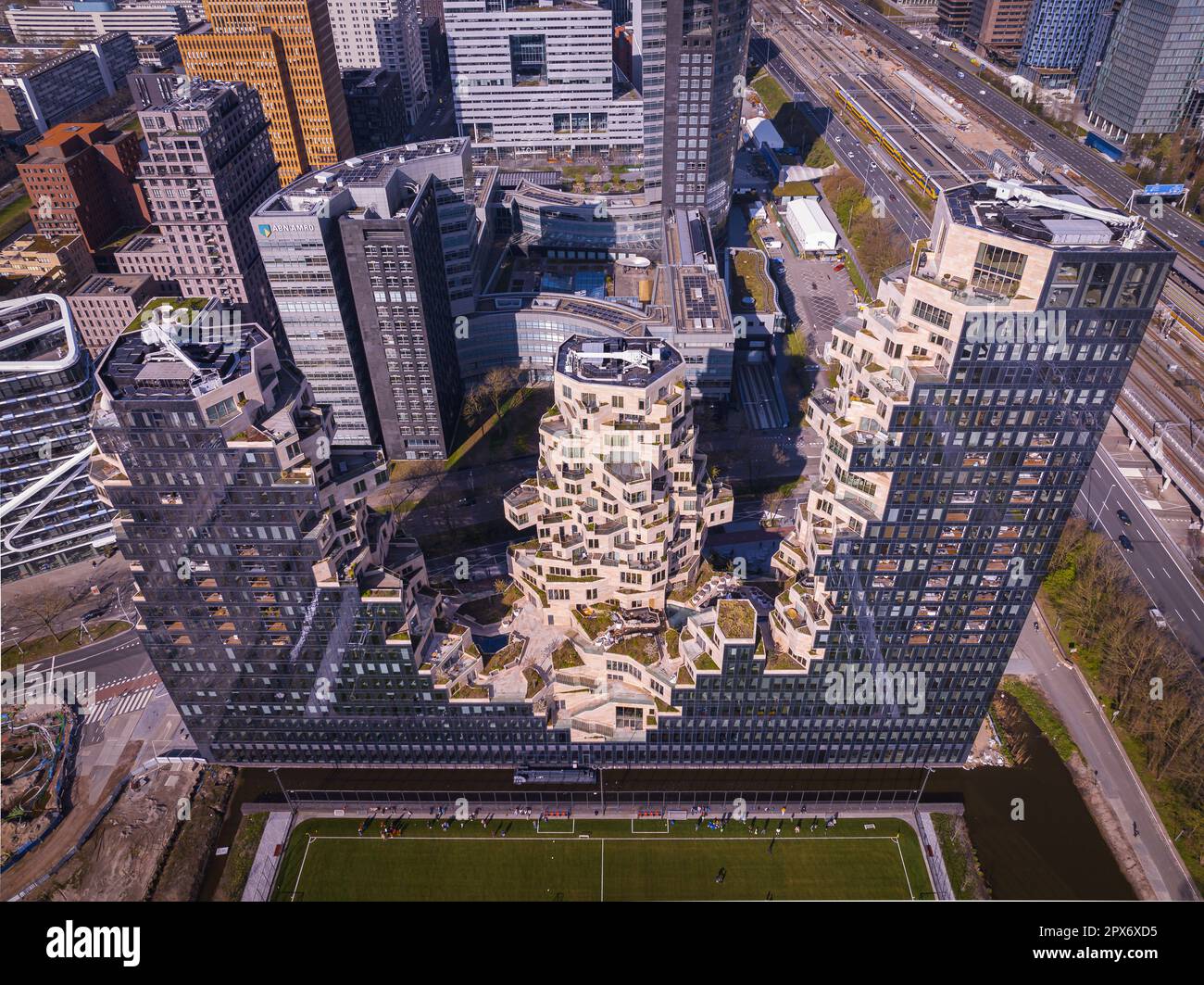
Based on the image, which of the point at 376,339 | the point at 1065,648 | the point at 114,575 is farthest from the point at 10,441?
the point at 1065,648

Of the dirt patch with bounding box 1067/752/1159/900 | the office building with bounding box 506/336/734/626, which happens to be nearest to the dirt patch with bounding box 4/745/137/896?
the office building with bounding box 506/336/734/626

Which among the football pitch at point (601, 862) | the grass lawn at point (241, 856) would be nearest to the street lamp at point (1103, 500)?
the football pitch at point (601, 862)

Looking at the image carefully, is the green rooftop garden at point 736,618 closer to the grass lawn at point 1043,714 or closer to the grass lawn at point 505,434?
the grass lawn at point 1043,714

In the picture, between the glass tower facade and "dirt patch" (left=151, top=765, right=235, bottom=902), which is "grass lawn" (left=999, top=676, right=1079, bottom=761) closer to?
the glass tower facade

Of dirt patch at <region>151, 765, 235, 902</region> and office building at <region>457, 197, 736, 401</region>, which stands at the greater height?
office building at <region>457, 197, 736, 401</region>

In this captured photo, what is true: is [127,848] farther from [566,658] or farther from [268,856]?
[566,658]

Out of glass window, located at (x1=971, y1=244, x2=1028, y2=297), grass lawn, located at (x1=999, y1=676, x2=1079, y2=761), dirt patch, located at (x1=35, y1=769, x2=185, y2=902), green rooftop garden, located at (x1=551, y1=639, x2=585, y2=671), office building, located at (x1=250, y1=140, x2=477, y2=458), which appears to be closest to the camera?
glass window, located at (x1=971, y1=244, x2=1028, y2=297)

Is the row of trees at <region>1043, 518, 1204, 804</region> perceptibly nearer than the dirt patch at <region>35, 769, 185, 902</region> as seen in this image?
No
